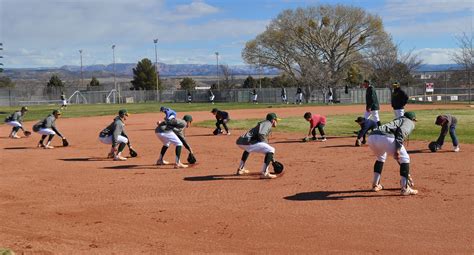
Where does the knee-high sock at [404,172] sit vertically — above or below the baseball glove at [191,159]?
above

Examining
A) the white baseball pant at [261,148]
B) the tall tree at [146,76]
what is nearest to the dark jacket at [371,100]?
the white baseball pant at [261,148]

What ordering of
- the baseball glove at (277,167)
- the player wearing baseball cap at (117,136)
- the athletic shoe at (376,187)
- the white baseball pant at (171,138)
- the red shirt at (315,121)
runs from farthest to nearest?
the red shirt at (315,121) < the player wearing baseball cap at (117,136) < the white baseball pant at (171,138) < the baseball glove at (277,167) < the athletic shoe at (376,187)

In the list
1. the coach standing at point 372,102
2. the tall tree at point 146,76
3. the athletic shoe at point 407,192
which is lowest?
the athletic shoe at point 407,192

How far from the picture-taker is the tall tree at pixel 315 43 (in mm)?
66500

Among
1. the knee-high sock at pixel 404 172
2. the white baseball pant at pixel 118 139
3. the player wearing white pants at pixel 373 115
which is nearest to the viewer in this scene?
the knee-high sock at pixel 404 172

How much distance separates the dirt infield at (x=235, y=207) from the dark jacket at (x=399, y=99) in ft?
5.19

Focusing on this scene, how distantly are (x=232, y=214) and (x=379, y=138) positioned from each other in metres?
3.04

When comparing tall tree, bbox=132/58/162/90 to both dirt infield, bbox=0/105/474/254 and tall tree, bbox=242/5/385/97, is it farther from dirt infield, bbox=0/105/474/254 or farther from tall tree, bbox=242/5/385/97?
dirt infield, bbox=0/105/474/254

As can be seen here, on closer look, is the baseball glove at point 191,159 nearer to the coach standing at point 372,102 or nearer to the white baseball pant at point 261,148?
the white baseball pant at point 261,148

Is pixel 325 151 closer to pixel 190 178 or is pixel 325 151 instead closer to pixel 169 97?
pixel 190 178

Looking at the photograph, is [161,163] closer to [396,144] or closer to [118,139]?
[118,139]

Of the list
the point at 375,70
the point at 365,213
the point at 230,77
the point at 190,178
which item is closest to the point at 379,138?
the point at 365,213

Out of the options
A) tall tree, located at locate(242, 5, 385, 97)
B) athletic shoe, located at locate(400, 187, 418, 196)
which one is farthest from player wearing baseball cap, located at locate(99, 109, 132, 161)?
tall tree, located at locate(242, 5, 385, 97)

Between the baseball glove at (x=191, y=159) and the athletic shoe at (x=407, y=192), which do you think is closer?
the athletic shoe at (x=407, y=192)
